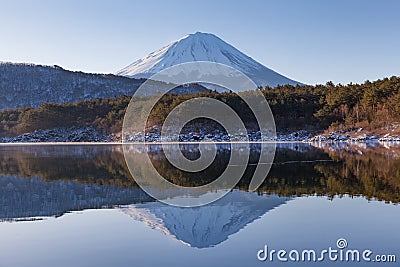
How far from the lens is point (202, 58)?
9600cm

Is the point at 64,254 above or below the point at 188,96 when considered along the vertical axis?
below

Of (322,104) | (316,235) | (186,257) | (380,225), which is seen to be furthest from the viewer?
(322,104)

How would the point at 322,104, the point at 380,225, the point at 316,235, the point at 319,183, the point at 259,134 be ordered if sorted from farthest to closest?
the point at 322,104, the point at 259,134, the point at 319,183, the point at 380,225, the point at 316,235

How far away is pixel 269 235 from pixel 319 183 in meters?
4.86

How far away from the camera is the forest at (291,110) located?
35113mm

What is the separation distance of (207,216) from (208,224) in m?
0.56

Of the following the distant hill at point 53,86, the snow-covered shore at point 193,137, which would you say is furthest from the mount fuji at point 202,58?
the snow-covered shore at point 193,137

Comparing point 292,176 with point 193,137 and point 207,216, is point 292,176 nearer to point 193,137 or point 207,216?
point 207,216

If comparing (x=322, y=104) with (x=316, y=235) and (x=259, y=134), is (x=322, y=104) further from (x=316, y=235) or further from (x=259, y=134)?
(x=316, y=235)

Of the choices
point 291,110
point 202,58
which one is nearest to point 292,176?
point 291,110

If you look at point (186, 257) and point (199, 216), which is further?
point (199, 216)

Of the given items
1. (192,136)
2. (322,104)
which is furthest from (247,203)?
(322,104)

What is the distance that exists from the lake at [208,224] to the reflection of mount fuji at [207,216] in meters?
0.01

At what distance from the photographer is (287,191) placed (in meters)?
9.05
